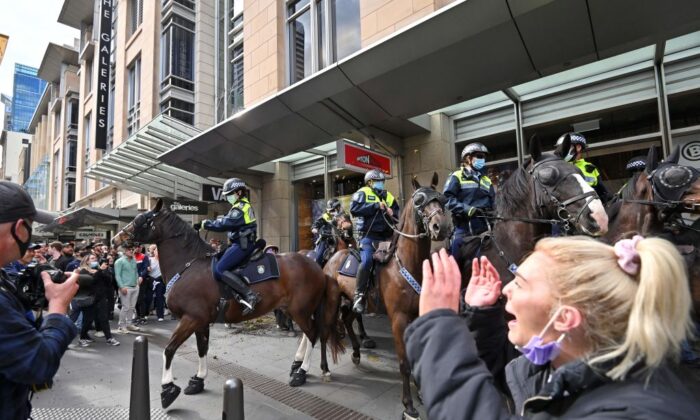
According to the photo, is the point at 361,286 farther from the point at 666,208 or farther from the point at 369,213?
the point at 666,208

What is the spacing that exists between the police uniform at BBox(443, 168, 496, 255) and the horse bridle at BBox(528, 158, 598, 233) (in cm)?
117

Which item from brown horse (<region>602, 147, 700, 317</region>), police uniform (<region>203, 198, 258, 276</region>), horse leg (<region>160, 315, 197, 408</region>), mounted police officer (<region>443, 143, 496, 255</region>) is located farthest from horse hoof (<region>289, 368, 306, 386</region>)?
brown horse (<region>602, 147, 700, 317</region>)

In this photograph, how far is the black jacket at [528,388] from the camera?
3.03 feet

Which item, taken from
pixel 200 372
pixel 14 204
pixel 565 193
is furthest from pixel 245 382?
pixel 565 193

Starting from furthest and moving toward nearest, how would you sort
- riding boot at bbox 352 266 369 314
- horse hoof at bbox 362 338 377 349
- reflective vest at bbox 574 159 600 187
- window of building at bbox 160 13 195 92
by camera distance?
window of building at bbox 160 13 195 92, horse hoof at bbox 362 338 377 349, riding boot at bbox 352 266 369 314, reflective vest at bbox 574 159 600 187

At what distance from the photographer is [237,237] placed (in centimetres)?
546

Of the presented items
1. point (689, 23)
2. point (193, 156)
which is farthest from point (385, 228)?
point (193, 156)

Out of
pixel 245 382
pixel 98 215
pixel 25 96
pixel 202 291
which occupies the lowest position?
pixel 245 382

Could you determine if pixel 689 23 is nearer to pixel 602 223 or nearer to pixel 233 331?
pixel 602 223

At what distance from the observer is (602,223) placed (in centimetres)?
306

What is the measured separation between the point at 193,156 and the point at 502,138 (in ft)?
28.5

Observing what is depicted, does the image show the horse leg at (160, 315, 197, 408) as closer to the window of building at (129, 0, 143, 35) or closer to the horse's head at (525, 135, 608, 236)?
A: the horse's head at (525, 135, 608, 236)

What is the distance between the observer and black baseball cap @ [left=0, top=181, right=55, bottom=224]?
165 centimetres

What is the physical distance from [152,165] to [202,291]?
10328 millimetres
